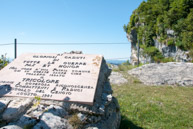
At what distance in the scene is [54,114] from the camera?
2562 mm

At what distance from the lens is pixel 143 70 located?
41.4 ft

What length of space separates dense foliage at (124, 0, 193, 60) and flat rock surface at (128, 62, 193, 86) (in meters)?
5.48

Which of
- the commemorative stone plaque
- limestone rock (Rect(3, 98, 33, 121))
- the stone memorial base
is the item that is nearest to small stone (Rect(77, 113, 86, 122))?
the stone memorial base

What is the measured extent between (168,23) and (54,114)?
19588 millimetres

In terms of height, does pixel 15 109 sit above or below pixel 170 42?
below

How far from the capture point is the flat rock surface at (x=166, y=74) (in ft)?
33.0

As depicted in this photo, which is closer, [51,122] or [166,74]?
[51,122]

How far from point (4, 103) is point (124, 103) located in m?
4.24

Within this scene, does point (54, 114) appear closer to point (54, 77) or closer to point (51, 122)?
point (51, 122)

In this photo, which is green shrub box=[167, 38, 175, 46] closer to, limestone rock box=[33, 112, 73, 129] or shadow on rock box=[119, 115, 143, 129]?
shadow on rock box=[119, 115, 143, 129]

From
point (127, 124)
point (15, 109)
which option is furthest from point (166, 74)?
point (15, 109)

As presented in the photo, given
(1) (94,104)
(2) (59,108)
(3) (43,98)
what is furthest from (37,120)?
(1) (94,104)

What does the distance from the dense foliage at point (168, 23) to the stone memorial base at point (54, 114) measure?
51.7 feet

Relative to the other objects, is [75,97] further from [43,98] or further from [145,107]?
[145,107]
